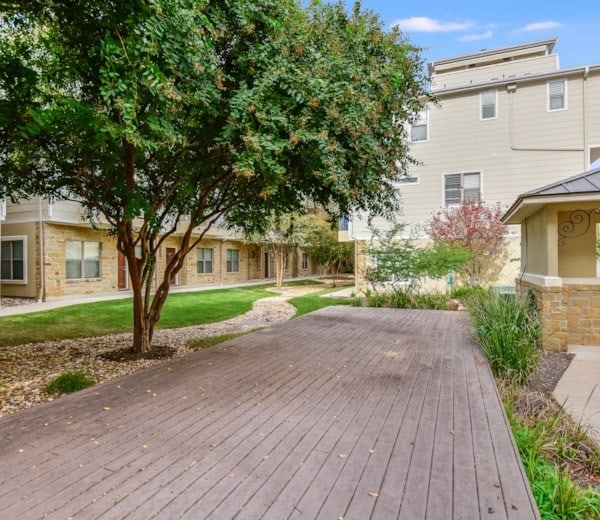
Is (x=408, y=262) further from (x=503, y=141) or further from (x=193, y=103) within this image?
(x=193, y=103)

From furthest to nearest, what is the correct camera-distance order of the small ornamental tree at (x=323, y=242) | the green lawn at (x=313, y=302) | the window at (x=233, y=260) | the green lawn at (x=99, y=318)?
the window at (x=233, y=260), the small ornamental tree at (x=323, y=242), the green lawn at (x=313, y=302), the green lawn at (x=99, y=318)

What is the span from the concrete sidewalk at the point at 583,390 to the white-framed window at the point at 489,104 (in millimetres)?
11092

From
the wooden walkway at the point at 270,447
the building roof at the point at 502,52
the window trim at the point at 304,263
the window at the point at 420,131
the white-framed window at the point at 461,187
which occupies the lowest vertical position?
the wooden walkway at the point at 270,447

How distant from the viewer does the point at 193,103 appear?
14.5 feet

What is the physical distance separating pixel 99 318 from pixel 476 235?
12.4m

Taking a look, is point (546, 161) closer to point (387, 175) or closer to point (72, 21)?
point (387, 175)

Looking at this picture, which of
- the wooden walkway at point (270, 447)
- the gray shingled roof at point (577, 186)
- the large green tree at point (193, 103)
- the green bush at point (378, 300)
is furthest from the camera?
the green bush at point (378, 300)

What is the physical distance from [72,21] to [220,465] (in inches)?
175

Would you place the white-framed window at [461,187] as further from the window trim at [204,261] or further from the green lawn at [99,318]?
the window trim at [204,261]

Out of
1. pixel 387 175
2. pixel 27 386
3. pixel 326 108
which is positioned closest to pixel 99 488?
pixel 27 386

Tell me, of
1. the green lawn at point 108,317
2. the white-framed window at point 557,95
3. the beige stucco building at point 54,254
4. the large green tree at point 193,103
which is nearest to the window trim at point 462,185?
Result: the white-framed window at point 557,95

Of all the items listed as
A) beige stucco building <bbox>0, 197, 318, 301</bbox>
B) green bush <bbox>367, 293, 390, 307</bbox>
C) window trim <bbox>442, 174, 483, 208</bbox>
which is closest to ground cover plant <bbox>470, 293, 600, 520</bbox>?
green bush <bbox>367, 293, 390, 307</bbox>

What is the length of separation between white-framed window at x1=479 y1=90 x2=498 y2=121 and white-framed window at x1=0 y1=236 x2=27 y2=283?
17.5m

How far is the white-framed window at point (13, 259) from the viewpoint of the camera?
1404cm
